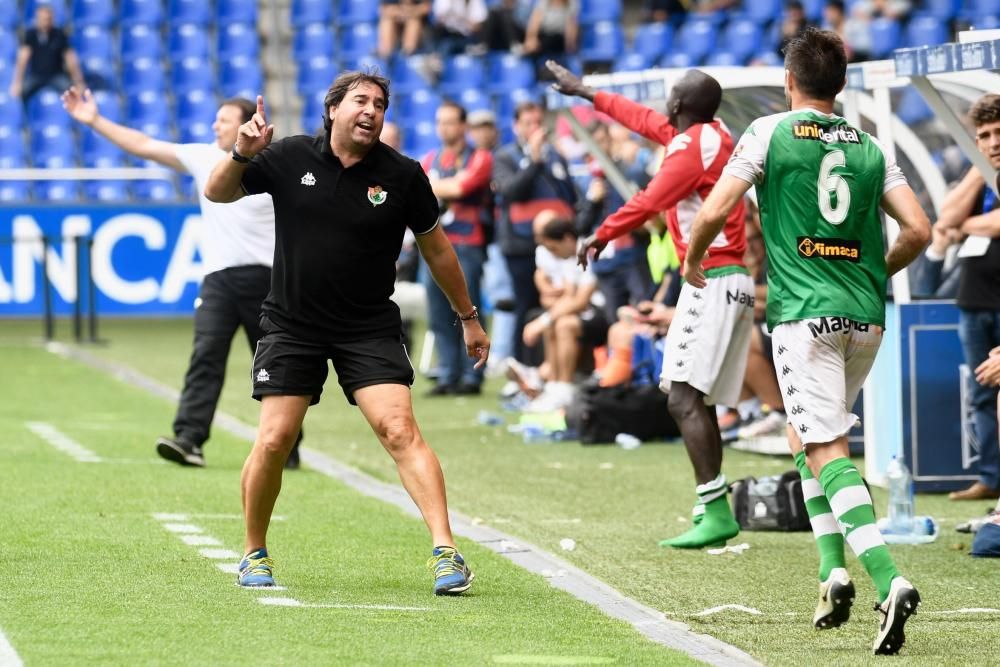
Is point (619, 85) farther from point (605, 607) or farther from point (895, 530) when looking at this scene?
point (605, 607)

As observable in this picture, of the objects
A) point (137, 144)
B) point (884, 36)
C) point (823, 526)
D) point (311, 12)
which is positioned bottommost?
point (823, 526)

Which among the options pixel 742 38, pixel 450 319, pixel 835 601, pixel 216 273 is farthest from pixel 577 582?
pixel 742 38

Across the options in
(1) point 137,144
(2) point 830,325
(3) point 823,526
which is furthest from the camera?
(1) point 137,144

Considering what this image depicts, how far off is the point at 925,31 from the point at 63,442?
51.2ft

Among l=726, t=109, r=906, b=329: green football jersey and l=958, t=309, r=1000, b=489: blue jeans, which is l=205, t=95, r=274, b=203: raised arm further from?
l=958, t=309, r=1000, b=489: blue jeans

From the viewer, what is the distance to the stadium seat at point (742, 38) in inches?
1013

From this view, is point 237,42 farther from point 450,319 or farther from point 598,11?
point 450,319

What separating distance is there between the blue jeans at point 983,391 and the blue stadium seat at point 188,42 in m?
18.1

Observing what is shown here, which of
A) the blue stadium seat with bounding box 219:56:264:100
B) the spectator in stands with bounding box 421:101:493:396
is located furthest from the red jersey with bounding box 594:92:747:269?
the blue stadium seat with bounding box 219:56:264:100

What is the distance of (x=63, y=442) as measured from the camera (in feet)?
41.2

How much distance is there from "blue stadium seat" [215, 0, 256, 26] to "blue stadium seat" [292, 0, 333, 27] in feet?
1.93

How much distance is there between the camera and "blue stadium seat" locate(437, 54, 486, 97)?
26297 millimetres

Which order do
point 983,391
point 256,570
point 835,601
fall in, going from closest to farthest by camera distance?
point 835,601 → point 256,570 → point 983,391

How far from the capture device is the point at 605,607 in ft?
22.9
